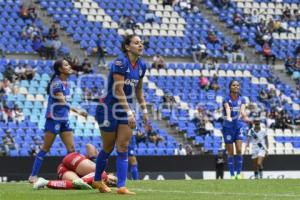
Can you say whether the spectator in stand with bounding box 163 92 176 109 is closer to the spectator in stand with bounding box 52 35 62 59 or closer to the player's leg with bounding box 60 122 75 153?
the spectator in stand with bounding box 52 35 62 59

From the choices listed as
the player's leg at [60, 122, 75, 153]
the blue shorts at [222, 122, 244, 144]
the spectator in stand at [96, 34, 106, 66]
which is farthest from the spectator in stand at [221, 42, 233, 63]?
the player's leg at [60, 122, 75, 153]

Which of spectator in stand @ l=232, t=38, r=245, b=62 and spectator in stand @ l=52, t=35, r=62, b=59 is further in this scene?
spectator in stand @ l=232, t=38, r=245, b=62

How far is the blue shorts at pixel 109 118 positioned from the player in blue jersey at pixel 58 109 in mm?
3587

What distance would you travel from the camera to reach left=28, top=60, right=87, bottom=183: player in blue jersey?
16.2 metres

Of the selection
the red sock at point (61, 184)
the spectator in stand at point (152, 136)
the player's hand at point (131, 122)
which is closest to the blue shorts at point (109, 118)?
the player's hand at point (131, 122)

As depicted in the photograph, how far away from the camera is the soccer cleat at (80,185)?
1398 centimetres

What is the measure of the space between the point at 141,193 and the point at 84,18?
27203 mm

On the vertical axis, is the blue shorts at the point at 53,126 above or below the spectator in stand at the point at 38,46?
below

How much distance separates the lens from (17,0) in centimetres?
3853

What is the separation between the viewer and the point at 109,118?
498 inches

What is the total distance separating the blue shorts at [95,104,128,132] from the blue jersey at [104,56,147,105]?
20cm

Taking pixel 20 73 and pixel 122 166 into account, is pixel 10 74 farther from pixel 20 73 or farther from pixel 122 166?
pixel 122 166

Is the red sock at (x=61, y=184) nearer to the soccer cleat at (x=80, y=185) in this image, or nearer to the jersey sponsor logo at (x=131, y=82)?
the soccer cleat at (x=80, y=185)

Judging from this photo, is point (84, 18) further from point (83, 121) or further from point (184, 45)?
point (83, 121)
